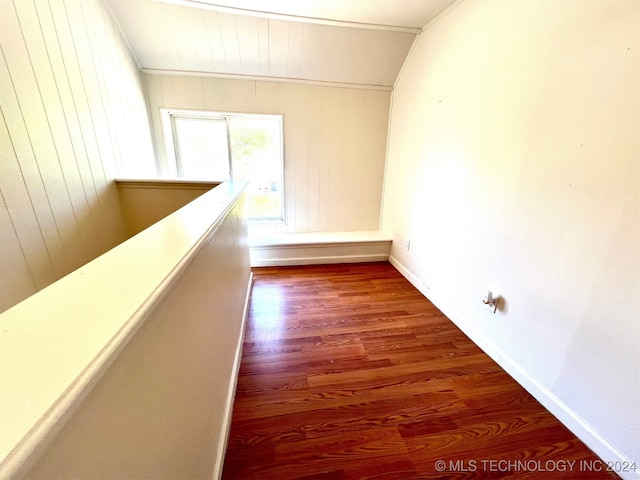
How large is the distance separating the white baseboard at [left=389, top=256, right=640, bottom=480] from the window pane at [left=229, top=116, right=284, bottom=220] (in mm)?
2149

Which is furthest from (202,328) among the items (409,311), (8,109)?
(409,311)

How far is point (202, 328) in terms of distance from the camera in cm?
81

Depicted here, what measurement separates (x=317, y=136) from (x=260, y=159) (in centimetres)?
70

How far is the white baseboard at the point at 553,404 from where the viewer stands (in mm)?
1049

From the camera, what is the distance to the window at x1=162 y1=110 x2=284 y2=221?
2717 mm

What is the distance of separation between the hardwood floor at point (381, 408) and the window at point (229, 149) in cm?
159

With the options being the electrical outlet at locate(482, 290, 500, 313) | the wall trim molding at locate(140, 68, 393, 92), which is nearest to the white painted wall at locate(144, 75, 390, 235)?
the wall trim molding at locate(140, 68, 393, 92)

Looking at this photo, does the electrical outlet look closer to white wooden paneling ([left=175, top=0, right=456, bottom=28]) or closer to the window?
white wooden paneling ([left=175, top=0, right=456, bottom=28])

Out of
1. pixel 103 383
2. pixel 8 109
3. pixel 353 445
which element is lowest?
pixel 353 445

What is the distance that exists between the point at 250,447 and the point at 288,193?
7.77ft

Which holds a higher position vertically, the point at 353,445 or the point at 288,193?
the point at 288,193

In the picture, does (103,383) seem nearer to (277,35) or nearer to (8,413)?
(8,413)

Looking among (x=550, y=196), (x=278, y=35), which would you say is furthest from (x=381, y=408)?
(x=278, y=35)

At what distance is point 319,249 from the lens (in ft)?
9.69
